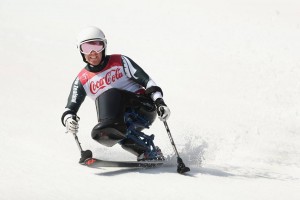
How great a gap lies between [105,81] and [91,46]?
51 centimetres

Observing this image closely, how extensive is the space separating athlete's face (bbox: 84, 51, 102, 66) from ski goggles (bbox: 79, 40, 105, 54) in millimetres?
48

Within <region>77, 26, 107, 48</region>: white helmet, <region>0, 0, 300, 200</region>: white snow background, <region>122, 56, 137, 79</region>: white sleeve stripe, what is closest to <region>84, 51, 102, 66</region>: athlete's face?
<region>77, 26, 107, 48</region>: white helmet

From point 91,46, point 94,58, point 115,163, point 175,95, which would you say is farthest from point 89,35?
point 175,95

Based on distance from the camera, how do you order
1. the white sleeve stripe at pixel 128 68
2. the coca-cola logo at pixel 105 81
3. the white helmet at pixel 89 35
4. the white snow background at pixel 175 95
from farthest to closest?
the white sleeve stripe at pixel 128 68 → the coca-cola logo at pixel 105 81 → the white helmet at pixel 89 35 → the white snow background at pixel 175 95

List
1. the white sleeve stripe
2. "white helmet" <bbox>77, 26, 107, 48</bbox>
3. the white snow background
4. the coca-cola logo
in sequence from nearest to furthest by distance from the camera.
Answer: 1. the white snow background
2. "white helmet" <bbox>77, 26, 107, 48</bbox>
3. the coca-cola logo
4. the white sleeve stripe

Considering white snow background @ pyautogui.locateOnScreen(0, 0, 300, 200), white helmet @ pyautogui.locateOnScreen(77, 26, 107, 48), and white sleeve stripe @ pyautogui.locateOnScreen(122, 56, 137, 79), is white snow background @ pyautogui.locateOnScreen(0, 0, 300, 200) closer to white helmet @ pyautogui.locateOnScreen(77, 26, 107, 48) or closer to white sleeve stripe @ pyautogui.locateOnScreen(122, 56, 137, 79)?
white sleeve stripe @ pyautogui.locateOnScreen(122, 56, 137, 79)

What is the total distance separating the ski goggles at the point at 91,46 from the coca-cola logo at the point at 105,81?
1.21ft

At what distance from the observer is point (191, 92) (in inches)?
532

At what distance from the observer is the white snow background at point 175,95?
611cm

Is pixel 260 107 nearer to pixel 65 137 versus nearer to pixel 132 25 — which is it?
pixel 65 137

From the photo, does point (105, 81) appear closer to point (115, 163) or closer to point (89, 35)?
point (89, 35)

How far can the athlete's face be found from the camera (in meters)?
6.62

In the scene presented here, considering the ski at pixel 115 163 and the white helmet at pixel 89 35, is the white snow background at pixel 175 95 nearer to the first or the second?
the ski at pixel 115 163

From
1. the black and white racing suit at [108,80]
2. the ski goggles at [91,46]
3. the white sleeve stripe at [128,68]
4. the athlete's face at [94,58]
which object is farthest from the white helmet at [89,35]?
the white sleeve stripe at [128,68]
